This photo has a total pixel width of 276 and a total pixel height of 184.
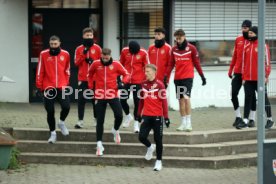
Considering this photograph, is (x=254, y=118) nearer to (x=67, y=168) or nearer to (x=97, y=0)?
(x=67, y=168)

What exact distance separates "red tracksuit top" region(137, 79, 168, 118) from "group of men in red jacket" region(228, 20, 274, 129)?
6.84 ft

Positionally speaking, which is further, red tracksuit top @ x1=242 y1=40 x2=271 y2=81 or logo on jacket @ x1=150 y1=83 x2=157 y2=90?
red tracksuit top @ x1=242 y1=40 x2=271 y2=81

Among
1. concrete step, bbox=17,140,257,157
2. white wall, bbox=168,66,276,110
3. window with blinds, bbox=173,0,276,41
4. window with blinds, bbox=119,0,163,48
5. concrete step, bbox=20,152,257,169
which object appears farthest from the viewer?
white wall, bbox=168,66,276,110

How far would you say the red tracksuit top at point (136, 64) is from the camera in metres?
13.1

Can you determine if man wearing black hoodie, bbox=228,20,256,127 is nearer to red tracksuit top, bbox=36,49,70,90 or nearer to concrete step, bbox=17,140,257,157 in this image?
concrete step, bbox=17,140,257,157

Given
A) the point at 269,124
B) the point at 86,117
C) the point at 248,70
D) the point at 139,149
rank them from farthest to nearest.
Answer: the point at 86,117
the point at 248,70
the point at 269,124
the point at 139,149

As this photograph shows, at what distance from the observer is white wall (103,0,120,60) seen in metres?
17.1

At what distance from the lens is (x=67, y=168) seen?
12.0 metres

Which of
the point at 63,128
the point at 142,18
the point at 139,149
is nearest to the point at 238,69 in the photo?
the point at 139,149

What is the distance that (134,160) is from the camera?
12227 mm

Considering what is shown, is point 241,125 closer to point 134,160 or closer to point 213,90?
point 134,160

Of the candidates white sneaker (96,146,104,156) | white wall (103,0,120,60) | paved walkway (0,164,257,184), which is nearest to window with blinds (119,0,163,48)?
white wall (103,0,120,60)

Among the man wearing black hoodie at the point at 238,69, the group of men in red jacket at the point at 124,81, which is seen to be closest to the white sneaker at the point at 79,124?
the group of men in red jacket at the point at 124,81

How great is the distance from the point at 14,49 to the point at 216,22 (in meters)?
4.89
